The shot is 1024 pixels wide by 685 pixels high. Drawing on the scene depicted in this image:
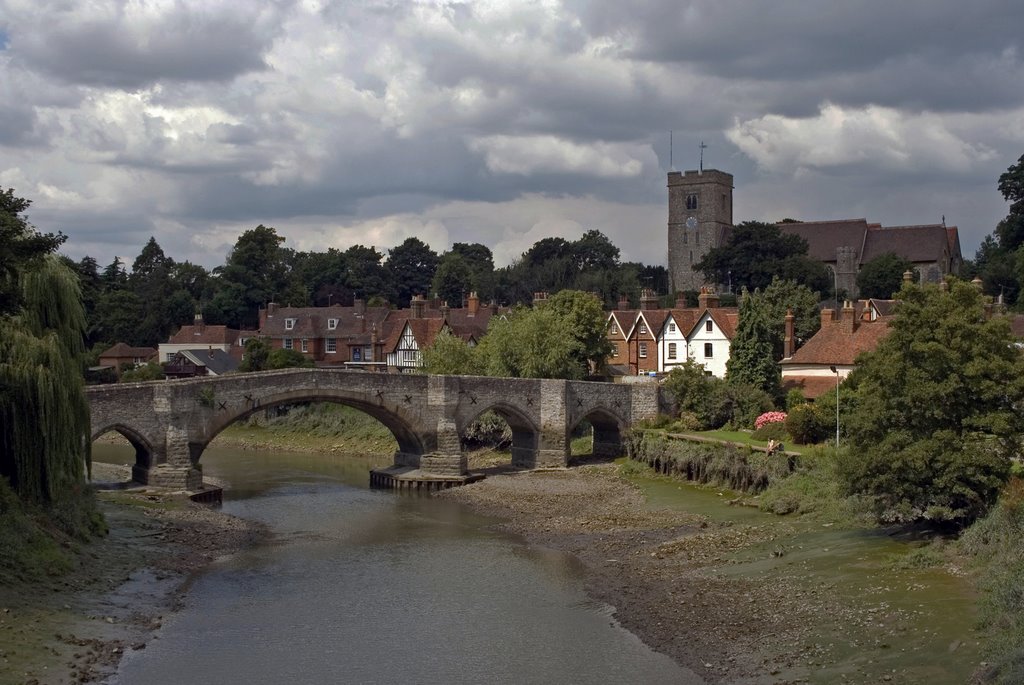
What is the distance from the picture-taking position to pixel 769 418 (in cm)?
5409

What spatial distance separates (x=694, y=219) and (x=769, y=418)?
7547 centimetres

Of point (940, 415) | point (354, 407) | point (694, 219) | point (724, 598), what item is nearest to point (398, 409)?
point (354, 407)

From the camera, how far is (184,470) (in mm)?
47219

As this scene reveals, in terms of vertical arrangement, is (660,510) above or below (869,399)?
below

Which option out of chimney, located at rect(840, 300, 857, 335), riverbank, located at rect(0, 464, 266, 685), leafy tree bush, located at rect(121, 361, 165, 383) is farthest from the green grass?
leafy tree bush, located at rect(121, 361, 165, 383)

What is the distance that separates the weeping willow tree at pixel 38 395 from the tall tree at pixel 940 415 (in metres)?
21.0

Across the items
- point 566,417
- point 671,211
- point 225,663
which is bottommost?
point 225,663

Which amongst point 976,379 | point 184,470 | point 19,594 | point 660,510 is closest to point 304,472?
point 184,470

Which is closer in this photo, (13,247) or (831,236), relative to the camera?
(13,247)

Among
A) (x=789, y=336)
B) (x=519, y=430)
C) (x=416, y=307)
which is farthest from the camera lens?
(x=416, y=307)

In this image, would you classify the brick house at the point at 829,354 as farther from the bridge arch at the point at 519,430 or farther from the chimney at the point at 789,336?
the bridge arch at the point at 519,430

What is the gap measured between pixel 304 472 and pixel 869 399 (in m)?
33.4

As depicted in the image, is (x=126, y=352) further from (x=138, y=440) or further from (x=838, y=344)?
(x=838, y=344)

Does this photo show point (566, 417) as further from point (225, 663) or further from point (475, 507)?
point (225, 663)
